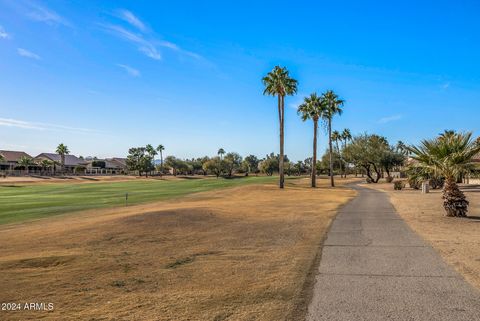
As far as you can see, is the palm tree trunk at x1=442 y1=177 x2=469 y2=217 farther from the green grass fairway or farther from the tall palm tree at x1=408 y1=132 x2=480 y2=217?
the green grass fairway

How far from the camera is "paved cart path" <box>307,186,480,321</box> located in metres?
5.76

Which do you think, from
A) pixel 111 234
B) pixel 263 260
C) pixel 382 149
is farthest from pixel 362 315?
pixel 382 149


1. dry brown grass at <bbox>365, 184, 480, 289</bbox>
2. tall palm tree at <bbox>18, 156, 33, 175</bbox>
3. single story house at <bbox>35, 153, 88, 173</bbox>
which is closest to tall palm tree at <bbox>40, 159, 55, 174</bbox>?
tall palm tree at <bbox>18, 156, 33, 175</bbox>

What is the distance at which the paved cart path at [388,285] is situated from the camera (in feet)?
18.9

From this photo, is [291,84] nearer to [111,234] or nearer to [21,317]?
[111,234]

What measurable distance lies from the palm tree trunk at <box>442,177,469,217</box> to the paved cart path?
8149 millimetres

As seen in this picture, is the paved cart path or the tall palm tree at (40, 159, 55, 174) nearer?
the paved cart path

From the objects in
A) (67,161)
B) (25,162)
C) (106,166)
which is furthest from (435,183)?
(106,166)

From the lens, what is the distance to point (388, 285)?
717 centimetres

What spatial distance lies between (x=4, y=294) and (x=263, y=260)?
571 centimetres

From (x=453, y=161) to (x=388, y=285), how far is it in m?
13.9

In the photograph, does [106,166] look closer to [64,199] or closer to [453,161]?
[64,199]

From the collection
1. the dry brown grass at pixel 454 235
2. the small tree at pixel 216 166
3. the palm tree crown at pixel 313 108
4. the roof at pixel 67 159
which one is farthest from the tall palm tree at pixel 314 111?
the roof at pixel 67 159

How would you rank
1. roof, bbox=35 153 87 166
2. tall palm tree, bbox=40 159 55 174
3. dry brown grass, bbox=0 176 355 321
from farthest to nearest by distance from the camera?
roof, bbox=35 153 87 166
tall palm tree, bbox=40 159 55 174
dry brown grass, bbox=0 176 355 321
